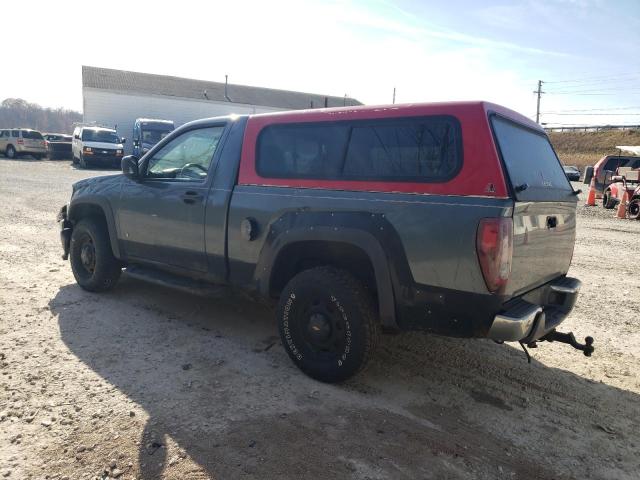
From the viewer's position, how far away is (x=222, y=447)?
265 cm

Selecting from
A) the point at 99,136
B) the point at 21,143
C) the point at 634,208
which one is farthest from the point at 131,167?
the point at 21,143

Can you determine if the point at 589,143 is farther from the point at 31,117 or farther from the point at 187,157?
the point at 31,117

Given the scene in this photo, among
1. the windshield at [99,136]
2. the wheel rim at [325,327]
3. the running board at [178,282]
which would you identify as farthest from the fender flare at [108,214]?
the windshield at [99,136]

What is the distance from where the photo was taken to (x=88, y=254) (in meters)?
5.32

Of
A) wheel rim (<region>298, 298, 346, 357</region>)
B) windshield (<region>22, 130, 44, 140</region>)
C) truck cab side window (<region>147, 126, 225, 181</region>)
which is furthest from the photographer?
windshield (<region>22, 130, 44, 140</region>)

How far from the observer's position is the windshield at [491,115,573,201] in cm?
295

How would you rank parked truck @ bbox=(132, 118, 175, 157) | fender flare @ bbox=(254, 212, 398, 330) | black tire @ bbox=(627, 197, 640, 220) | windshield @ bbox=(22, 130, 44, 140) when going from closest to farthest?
fender flare @ bbox=(254, 212, 398, 330) < black tire @ bbox=(627, 197, 640, 220) < parked truck @ bbox=(132, 118, 175, 157) < windshield @ bbox=(22, 130, 44, 140)

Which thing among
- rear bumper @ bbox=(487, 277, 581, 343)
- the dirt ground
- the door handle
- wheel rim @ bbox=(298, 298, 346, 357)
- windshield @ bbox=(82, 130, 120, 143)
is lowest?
the dirt ground

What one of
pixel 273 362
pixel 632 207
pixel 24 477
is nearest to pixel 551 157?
pixel 273 362

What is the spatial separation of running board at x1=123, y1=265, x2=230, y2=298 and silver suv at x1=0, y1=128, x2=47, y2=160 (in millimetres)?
30050

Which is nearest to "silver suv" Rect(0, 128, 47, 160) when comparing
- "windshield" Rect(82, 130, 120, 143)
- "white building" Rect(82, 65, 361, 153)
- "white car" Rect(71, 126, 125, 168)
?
"white building" Rect(82, 65, 361, 153)

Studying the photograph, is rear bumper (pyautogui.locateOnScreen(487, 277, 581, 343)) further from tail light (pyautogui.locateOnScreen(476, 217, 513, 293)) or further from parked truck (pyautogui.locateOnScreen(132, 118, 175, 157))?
parked truck (pyautogui.locateOnScreen(132, 118, 175, 157))

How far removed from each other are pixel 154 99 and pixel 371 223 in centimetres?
3921

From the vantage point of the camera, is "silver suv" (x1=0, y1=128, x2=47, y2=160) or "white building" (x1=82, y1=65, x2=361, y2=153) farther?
"white building" (x1=82, y1=65, x2=361, y2=153)
